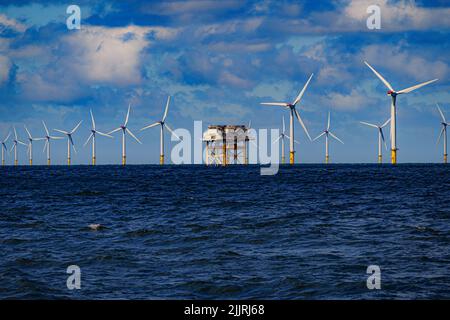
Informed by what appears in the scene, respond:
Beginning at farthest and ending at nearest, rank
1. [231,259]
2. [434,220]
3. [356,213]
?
1. [356,213]
2. [434,220]
3. [231,259]

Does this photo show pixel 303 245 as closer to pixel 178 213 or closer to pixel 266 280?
pixel 266 280

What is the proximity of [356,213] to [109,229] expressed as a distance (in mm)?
17352

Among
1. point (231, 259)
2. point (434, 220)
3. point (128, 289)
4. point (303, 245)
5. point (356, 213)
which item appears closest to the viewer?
point (128, 289)

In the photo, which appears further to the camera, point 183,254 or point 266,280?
point 183,254

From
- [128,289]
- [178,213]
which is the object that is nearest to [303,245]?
[128,289]

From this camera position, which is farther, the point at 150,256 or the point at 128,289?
the point at 150,256

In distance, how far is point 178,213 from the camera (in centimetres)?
4369

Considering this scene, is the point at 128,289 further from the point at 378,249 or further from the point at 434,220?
the point at 434,220
